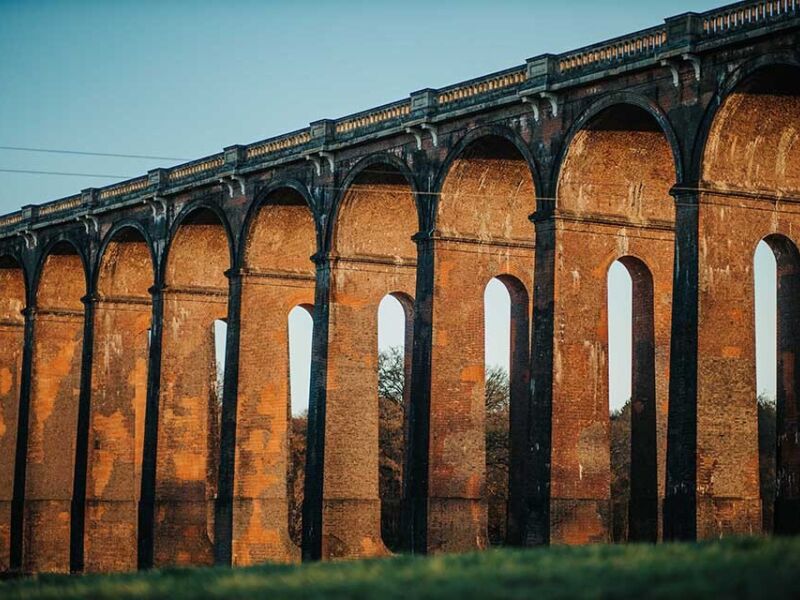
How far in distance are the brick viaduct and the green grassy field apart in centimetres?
1112

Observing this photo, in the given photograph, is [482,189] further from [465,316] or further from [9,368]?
[9,368]

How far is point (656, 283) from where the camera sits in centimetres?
4466

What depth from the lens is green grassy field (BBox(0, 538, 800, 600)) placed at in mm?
20484

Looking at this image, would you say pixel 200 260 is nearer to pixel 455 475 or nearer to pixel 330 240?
pixel 330 240

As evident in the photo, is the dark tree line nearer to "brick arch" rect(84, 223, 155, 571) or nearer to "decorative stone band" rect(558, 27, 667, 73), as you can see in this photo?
"brick arch" rect(84, 223, 155, 571)

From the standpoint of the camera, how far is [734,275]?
3688cm

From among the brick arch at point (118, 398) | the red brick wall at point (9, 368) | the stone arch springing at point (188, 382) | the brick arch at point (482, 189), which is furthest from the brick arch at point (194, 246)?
the red brick wall at point (9, 368)

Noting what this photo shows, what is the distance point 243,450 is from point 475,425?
32.7 feet

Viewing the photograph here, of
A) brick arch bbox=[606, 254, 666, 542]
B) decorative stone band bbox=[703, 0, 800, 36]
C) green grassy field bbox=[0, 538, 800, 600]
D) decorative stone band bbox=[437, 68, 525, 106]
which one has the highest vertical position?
decorative stone band bbox=[437, 68, 525, 106]

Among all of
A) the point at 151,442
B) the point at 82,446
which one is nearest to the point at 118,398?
the point at 82,446

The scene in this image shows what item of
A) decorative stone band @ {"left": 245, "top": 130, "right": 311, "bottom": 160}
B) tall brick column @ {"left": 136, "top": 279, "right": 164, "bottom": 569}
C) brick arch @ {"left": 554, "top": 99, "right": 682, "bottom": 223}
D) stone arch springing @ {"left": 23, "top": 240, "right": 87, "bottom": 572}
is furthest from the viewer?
stone arch springing @ {"left": 23, "top": 240, "right": 87, "bottom": 572}

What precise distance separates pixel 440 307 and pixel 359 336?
5.26 meters

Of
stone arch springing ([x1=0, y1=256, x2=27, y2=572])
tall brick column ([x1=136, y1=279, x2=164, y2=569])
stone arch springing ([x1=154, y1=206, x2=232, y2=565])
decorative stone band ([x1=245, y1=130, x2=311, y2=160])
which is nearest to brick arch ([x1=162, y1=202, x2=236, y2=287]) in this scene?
stone arch springing ([x1=154, y1=206, x2=232, y2=565])

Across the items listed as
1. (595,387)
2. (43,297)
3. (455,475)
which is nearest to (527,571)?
(595,387)
